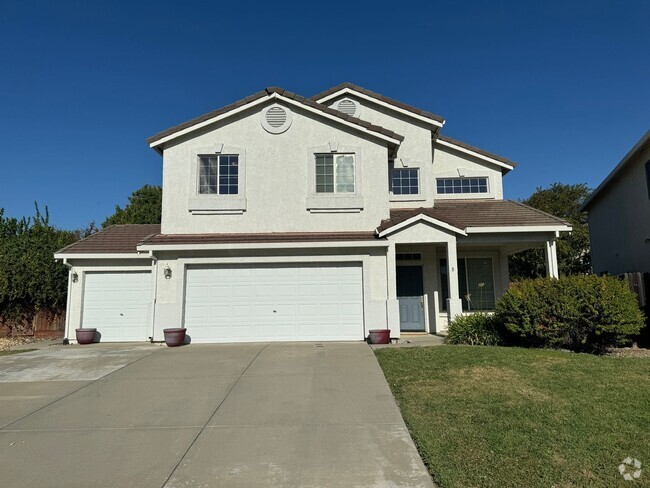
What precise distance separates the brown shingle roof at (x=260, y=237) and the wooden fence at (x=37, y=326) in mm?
6465

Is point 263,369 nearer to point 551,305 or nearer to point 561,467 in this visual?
point 561,467

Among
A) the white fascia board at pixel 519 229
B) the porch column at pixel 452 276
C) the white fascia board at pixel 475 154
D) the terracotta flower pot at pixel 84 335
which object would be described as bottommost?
the terracotta flower pot at pixel 84 335

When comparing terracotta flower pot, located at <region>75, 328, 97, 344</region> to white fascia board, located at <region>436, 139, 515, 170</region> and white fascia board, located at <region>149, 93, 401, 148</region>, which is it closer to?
white fascia board, located at <region>149, 93, 401, 148</region>

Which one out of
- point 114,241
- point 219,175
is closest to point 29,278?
point 114,241

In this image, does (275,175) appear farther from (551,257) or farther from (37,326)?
(37,326)

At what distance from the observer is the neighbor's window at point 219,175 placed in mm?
14016

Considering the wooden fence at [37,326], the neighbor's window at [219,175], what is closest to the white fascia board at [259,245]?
the neighbor's window at [219,175]

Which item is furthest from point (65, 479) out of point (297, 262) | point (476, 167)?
point (476, 167)

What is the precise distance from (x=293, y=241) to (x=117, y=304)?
626 centimetres

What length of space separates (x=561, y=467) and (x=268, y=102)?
41.0 ft

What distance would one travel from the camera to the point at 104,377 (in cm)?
878

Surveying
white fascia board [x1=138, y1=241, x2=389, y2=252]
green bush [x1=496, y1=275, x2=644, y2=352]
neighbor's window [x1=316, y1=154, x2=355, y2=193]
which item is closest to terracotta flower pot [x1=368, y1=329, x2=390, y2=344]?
white fascia board [x1=138, y1=241, x2=389, y2=252]

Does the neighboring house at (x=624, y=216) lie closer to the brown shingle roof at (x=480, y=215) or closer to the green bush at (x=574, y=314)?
the brown shingle roof at (x=480, y=215)

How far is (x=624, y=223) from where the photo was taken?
651 inches
